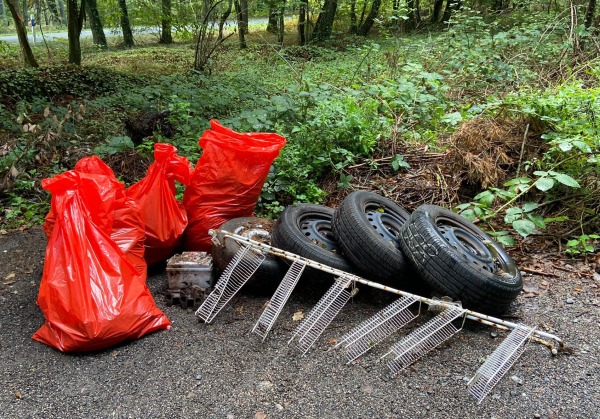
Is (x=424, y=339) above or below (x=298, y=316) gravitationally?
above

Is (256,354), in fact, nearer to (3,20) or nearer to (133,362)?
(133,362)

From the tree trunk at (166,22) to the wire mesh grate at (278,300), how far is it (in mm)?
9372

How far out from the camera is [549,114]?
388cm

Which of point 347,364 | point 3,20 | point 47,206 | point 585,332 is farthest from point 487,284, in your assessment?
point 3,20

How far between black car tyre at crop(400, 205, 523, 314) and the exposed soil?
0.66 ft

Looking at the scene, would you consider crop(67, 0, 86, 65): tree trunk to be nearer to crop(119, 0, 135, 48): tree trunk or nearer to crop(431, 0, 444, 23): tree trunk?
crop(119, 0, 135, 48): tree trunk

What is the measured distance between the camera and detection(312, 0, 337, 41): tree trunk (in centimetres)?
1465

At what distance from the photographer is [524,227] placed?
3070 millimetres

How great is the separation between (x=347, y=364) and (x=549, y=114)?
2.96 m

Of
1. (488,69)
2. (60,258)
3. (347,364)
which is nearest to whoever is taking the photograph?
(347,364)

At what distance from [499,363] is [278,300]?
1.21 metres

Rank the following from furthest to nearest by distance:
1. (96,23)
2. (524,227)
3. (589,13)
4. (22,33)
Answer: (96,23)
(22,33)
(589,13)
(524,227)

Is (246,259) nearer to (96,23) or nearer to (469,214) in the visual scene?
(469,214)

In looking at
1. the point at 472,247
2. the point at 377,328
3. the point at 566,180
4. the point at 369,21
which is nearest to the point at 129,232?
the point at 377,328
